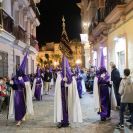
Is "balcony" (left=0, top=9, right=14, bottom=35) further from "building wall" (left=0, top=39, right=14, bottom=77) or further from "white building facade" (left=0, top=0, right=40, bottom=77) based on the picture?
"building wall" (left=0, top=39, right=14, bottom=77)

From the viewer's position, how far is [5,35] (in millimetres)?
23031

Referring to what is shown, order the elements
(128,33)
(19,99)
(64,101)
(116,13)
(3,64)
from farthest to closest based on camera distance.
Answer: (3,64) → (116,13) → (128,33) → (19,99) → (64,101)

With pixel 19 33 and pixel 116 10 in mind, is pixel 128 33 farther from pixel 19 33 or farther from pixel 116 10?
Answer: pixel 19 33

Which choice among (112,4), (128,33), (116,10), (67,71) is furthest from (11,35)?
(67,71)

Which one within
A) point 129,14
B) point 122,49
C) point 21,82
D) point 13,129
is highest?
point 129,14

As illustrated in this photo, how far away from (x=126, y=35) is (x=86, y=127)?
26.5ft

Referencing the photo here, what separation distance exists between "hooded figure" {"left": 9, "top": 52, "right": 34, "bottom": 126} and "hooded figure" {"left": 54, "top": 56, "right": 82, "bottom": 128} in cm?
130

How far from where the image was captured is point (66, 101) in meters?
12.9

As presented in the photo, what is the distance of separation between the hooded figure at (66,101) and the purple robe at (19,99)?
51.3 inches

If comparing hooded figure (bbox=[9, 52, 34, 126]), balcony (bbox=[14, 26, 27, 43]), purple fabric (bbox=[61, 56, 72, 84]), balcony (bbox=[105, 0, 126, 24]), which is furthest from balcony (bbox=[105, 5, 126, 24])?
balcony (bbox=[14, 26, 27, 43])

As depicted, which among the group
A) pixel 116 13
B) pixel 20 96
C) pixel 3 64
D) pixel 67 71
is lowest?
pixel 20 96

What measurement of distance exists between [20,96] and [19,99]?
0.11m

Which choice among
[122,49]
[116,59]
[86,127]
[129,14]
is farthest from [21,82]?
[116,59]

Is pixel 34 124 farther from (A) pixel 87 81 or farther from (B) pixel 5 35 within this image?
(A) pixel 87 81
